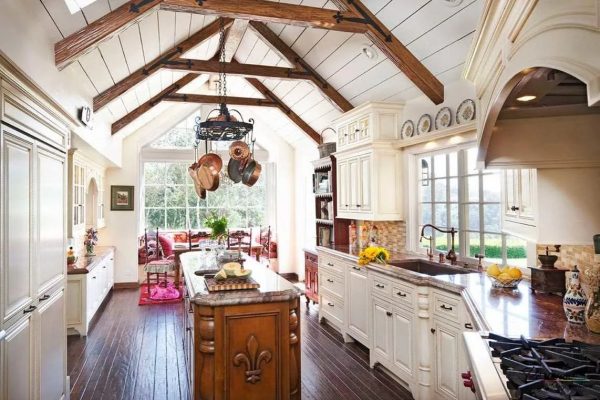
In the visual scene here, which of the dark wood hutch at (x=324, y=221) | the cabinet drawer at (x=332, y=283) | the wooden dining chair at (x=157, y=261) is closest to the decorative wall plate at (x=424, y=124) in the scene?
the dark wood hutch at (x=324, y=221)

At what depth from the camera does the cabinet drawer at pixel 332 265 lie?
4.80 m

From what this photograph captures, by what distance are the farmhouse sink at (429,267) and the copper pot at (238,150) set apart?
68.8 inches

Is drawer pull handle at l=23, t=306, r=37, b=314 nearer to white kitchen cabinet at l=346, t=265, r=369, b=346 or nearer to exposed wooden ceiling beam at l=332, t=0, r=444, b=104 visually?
white kitchen cabinet at l=346, t=265, r=369, b=346

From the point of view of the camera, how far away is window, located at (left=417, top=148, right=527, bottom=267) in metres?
3.56

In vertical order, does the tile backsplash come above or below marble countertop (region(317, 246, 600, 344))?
above

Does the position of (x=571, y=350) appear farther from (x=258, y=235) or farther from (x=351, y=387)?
(x=258, y=235)

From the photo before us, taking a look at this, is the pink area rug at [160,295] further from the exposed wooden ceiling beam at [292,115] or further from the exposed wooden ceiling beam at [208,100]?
the exposed wooden ceiling beam at [292,115]

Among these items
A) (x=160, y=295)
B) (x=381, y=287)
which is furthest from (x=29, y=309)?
(x=160, y=295)

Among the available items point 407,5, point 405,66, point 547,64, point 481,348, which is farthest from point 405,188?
point 547,64

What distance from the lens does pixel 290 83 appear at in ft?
21.2

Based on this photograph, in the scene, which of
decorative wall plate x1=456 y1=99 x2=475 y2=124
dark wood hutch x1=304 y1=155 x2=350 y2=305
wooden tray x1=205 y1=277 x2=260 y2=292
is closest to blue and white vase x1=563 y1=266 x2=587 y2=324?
wooden tray x1=205 y1=277 x2=260 y2=292

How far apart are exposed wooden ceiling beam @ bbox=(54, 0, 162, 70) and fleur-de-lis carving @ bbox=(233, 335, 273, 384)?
2.26m

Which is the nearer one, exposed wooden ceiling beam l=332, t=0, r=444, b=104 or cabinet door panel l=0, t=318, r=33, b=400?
cabinet door panel l=0, t=318, r=33, b=400

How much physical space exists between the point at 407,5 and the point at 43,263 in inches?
131
